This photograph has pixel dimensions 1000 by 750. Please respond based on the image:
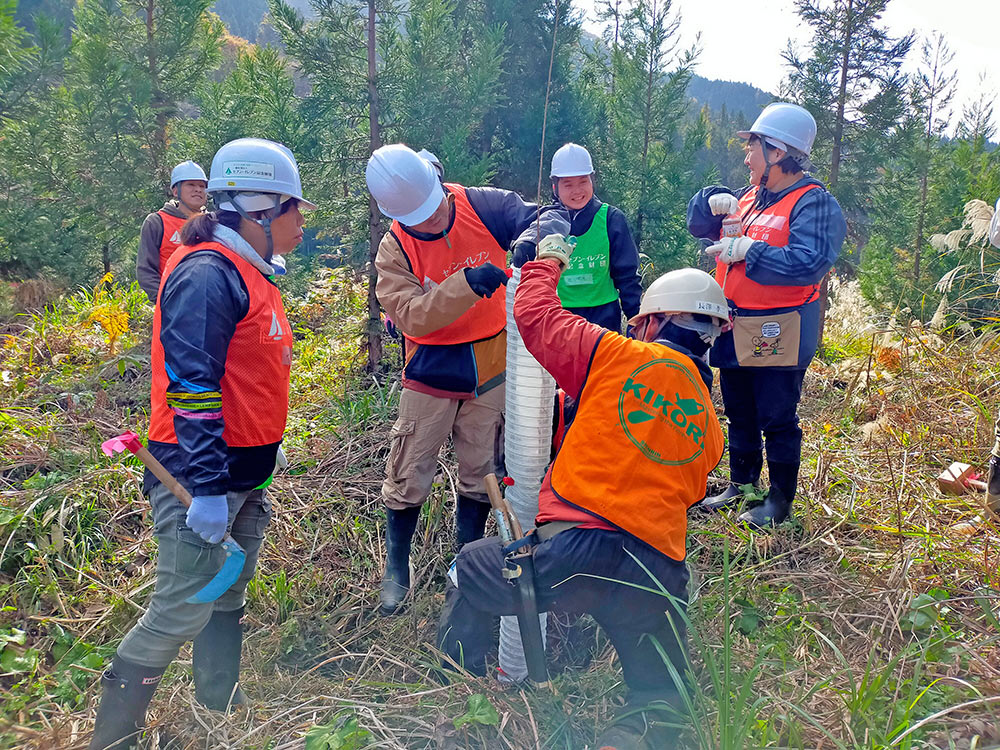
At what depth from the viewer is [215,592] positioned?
210 cm

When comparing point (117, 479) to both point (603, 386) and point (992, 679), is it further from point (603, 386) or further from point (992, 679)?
point (992, 679)

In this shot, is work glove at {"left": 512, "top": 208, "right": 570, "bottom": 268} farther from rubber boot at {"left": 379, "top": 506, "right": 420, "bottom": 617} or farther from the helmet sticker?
rubber boot at {"left": 379, "top": 506, "right": 420, "bottom": 617}

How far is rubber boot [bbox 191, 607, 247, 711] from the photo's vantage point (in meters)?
2.52

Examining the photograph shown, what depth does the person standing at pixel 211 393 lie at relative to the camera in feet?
6.62

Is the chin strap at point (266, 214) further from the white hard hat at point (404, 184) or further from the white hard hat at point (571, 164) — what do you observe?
the white hard hat at point (571, 164)

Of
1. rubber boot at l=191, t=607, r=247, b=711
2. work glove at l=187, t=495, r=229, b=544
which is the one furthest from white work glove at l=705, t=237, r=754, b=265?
rubber boot at l=191, t=607, r=247, b=711

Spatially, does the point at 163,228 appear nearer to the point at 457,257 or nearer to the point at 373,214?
the point at 373,214

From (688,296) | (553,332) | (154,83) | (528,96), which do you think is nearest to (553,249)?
(553,332)

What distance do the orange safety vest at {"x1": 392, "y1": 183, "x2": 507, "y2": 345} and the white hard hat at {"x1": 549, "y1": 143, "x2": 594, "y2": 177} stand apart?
4.44 feet

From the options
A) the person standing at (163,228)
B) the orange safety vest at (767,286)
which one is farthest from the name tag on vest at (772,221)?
the person standing at (163,228)

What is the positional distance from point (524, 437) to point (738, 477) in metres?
1.94

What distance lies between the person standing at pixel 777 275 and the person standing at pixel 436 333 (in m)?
1.26

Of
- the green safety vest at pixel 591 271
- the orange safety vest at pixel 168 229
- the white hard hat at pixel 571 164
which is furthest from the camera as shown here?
the orange safety vest at pixel 168 229

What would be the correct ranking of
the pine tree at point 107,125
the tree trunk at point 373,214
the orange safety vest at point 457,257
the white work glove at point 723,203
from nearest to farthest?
the orange safety vest at point 457,257, the white work glove at point 723,203, the tree trunk at point 373,214, the pine tree at point 107,125
